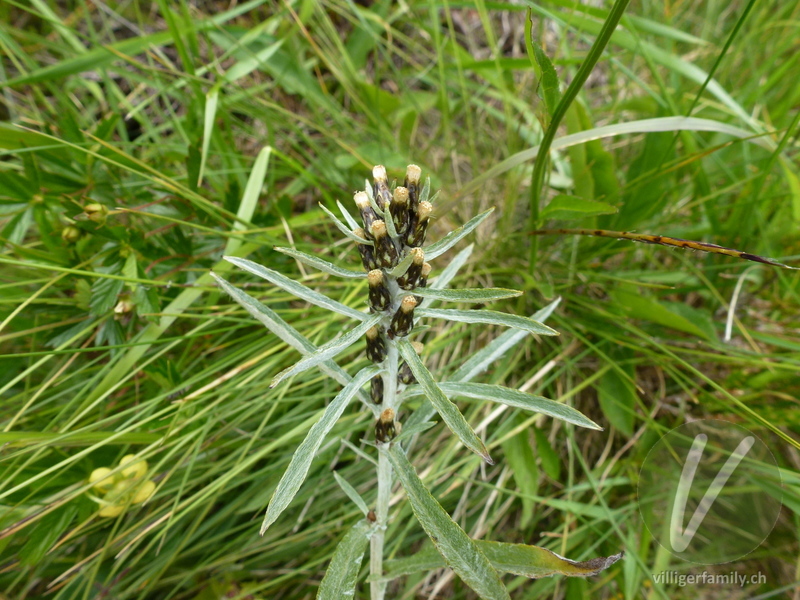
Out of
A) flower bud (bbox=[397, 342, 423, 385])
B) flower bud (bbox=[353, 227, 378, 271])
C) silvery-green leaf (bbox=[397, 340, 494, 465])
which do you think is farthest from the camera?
flower bud (bbox=[397, 342, 423, 385])

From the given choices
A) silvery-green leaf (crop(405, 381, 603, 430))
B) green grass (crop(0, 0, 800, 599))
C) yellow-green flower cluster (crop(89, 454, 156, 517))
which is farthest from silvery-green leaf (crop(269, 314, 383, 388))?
yellow-green flower cluster (crop(89, 454, 156, 517))

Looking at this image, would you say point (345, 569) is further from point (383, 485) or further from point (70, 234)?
point (70, 234)

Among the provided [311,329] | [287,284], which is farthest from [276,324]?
[311,329]

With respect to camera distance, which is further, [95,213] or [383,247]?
[95,213]

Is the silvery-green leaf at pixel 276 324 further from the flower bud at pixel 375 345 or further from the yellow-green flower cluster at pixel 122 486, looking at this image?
the yellow-green flower cluster at pixel 122 486

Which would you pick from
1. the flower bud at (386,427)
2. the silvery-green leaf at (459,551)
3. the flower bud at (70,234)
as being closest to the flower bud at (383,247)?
the flower bud at (386,427)

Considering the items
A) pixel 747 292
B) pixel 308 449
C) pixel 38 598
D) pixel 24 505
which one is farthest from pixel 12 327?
pixel 747 292

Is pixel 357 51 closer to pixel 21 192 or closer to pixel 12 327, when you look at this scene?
pixel 21 192

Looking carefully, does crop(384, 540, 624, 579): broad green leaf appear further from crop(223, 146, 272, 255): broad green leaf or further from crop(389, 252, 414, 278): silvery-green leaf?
crop(223, 146, 272, 255): broad green leaf
